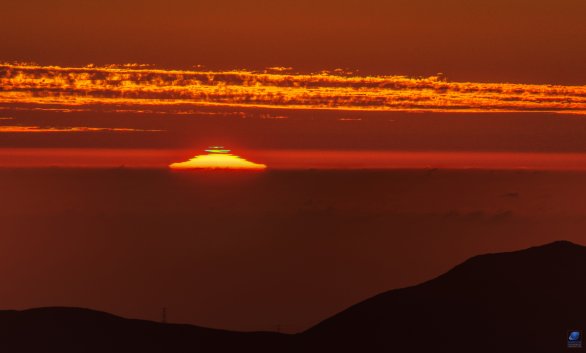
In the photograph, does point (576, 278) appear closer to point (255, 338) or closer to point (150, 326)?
point (255, 338)

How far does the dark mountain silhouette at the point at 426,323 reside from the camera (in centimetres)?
7819

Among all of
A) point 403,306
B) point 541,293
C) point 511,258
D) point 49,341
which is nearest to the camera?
point 49,341

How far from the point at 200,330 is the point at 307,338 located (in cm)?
1042

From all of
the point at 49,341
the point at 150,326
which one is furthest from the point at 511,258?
the point at 49,341

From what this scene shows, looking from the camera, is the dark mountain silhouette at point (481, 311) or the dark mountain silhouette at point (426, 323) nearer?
the dark mountain silhouette at point (426, 323)

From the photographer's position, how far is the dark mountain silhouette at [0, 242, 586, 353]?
257 feet

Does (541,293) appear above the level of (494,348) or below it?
above

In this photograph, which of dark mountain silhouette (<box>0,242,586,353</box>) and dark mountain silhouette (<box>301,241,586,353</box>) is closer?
dark mountain silhouette (<box>0,242,586,353</box>)

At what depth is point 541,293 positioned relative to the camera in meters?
89.2

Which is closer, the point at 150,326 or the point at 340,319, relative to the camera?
the point at 150,326

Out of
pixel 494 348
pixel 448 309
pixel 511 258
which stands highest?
pixel 511 258

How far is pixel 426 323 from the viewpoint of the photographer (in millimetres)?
88062

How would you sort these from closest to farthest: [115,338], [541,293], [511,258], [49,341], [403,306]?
1. [49,341]
2. [115,338]
3. [541,293]
4. [403,306]
5. [511,258]

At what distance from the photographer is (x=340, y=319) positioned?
97.2 m
